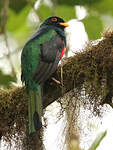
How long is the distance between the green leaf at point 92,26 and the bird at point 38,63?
277mm

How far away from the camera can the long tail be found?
3.52 m

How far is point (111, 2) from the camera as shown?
5.18 m

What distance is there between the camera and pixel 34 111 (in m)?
3.56

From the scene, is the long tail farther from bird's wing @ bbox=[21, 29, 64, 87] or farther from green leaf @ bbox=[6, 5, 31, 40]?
green leaf @ bbox=[6, 5, 31, 40]

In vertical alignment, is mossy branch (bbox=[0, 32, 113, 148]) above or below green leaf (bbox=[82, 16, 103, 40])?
below

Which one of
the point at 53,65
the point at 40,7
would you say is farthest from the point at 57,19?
the point at 53,65

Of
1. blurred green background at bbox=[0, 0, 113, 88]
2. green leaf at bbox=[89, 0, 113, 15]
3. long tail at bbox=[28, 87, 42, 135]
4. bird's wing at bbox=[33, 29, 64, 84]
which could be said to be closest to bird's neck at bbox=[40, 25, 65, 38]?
bird's wing at bbox=[33, 29, 64, 84]

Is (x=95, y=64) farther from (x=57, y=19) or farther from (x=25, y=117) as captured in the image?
(x=57, y=19)

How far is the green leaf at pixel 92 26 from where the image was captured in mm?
4387

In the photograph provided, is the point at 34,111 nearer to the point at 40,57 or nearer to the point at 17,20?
the point at 40,57

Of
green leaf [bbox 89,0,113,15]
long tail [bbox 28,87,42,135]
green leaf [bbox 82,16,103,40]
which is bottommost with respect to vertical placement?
long tail [bbox 28,87,42,135]

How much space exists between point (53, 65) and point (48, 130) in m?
Answer: 0.61

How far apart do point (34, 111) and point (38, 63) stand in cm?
56

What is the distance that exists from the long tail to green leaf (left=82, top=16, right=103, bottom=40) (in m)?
1.03
